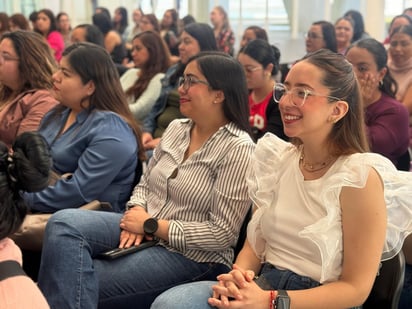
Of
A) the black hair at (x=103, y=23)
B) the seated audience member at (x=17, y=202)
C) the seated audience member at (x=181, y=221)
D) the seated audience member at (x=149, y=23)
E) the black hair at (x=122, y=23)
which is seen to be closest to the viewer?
the seated audience member at (x=17, y=202)

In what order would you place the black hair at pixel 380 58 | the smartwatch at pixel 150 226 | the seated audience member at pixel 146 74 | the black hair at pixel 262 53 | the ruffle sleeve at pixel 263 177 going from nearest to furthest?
the ruffle sleeve at pixel 263 177 → the smartwatch at pixel 150 226 → the black hair at pixel 380 58 → the black hair at pixel 262 53 → the seated audience member at pixel 146 74

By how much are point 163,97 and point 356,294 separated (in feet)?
8.18

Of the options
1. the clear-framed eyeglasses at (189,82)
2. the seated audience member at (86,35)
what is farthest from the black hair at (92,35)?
the clear-framed eyeglasses at (189,82)

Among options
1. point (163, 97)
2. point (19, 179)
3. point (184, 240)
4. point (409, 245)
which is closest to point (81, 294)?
point (184, 240)

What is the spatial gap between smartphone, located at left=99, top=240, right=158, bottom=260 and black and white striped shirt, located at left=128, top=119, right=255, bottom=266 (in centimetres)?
5

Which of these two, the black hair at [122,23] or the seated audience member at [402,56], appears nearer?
the seated audience member at [402,56]

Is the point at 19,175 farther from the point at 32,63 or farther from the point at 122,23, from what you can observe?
the point at 122,23

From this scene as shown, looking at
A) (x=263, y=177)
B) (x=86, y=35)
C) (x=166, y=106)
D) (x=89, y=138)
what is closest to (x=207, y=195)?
(x=263, y=177)

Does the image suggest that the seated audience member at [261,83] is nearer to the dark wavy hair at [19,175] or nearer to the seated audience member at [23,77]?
the seated audience member at [23,77]

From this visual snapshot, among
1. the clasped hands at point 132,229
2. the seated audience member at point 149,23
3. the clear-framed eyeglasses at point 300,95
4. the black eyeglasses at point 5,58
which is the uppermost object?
the clear-framed eyeglasses at point 300,95

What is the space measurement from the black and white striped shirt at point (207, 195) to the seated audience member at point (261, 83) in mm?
959

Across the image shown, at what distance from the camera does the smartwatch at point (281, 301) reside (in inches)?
54.2

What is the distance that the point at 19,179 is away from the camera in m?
1.27

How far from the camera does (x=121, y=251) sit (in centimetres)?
184
